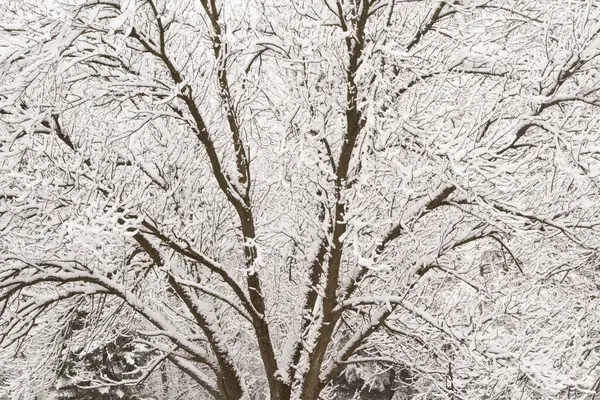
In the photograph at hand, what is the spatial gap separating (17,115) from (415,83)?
397 centimetres

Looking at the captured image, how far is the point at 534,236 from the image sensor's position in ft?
17.9

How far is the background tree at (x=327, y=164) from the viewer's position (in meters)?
4.70

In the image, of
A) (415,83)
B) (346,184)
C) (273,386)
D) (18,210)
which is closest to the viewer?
(18,210)

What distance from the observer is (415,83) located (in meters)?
5.66

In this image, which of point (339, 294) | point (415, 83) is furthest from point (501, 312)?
point (415, 83)

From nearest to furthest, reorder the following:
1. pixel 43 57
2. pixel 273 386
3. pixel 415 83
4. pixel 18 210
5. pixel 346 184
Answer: pixel 43 57 → pixel 18 210 → pixel 346 184 → pixel 415 83 → pixel 273 386

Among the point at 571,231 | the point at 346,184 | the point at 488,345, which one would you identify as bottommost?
the point at 488,345

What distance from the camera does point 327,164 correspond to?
5762mm

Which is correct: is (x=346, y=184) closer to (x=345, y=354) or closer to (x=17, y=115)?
(x=345, y=354)

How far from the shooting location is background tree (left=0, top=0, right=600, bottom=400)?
4695 millimetres

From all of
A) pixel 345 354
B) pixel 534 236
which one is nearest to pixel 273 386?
pixel 345 354

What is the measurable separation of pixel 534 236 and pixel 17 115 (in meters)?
5.23

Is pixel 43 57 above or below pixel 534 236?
above

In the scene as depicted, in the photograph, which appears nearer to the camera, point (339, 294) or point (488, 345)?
point (488, 345)
